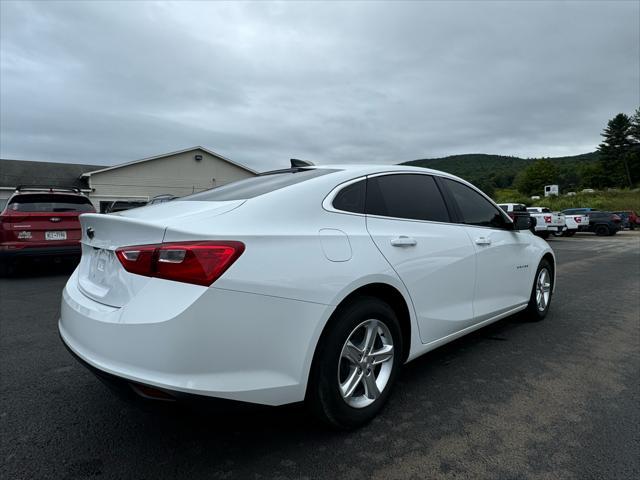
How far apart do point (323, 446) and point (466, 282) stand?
162 centimetres

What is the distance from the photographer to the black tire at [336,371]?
2.09 meters

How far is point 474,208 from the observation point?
3537mm

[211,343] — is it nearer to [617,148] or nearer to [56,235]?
[56,235]

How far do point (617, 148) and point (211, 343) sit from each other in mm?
99673

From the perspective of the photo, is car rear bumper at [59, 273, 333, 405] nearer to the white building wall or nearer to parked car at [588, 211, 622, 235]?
the white building wall

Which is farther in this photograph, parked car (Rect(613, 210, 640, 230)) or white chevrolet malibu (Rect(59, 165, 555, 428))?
parked car (Rect(613, 210, 640, 230))

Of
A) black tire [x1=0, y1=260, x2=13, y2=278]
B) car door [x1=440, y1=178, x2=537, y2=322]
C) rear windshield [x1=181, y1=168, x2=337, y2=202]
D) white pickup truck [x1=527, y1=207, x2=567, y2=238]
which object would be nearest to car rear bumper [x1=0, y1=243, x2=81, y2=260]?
black tire [x1=0, y1=260, x2=13, y2=278]

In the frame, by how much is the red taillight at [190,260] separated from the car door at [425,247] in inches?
36.5

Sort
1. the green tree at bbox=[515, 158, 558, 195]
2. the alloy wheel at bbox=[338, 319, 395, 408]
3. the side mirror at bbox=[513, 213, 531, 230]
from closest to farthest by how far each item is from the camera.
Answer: the alloy wheel at bbox=[338, 319, 395, 408] < the side mirror at bbox=[513, 213, 531, 230] < the green tree at bbox=[515, 158, 558, 195]

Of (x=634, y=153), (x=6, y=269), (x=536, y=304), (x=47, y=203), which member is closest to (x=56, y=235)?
(x=47, y=203)

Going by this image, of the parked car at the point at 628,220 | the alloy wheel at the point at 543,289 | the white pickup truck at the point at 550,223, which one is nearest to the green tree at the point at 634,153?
the parked car at the point at 628,220

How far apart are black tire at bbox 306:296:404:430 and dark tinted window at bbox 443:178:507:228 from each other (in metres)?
1.44

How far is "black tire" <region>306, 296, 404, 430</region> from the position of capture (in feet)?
6.84

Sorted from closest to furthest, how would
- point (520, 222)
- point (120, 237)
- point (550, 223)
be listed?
point (120, 237) → point (520, 222) → point (550, 223)
